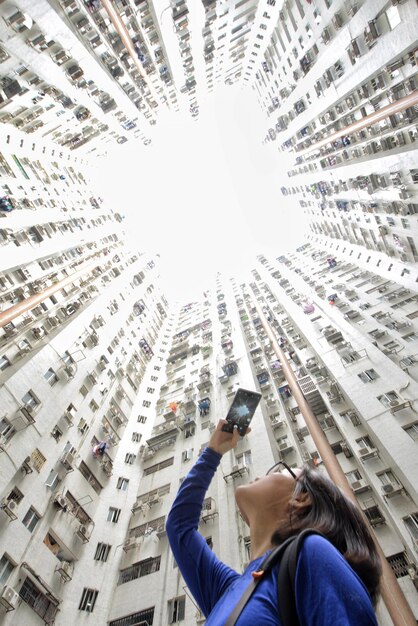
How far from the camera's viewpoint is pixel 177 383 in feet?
129

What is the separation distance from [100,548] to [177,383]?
19.1 m

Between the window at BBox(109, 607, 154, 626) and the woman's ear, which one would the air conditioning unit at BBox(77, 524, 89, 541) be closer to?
the window at BBox(109, 607, 154, 626)

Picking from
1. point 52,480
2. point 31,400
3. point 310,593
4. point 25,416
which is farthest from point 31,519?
point 310,593

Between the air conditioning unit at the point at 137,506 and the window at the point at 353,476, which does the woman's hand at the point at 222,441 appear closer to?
the window at the point at 353,476

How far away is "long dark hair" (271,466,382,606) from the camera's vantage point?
9.95 feet

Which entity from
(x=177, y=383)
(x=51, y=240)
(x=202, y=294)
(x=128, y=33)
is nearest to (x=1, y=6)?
(x=128, y=33)

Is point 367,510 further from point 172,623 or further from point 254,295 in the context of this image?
point 254,295

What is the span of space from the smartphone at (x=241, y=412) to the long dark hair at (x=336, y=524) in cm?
126

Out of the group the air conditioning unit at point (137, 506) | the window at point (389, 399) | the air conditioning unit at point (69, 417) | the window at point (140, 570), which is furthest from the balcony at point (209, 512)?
the window at point (389, 399)

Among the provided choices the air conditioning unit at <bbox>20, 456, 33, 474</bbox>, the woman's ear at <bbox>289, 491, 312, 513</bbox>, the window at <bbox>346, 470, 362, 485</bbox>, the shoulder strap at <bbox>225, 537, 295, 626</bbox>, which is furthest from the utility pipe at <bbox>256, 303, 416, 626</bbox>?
the air conditioning unit at <bbox>20, 456, 33, 474</bbox>

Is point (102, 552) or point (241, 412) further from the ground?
point (241, 412)

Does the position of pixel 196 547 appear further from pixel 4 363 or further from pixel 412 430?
pixel 4 363

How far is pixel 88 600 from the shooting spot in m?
18.6

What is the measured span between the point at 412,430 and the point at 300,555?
2123 cm
